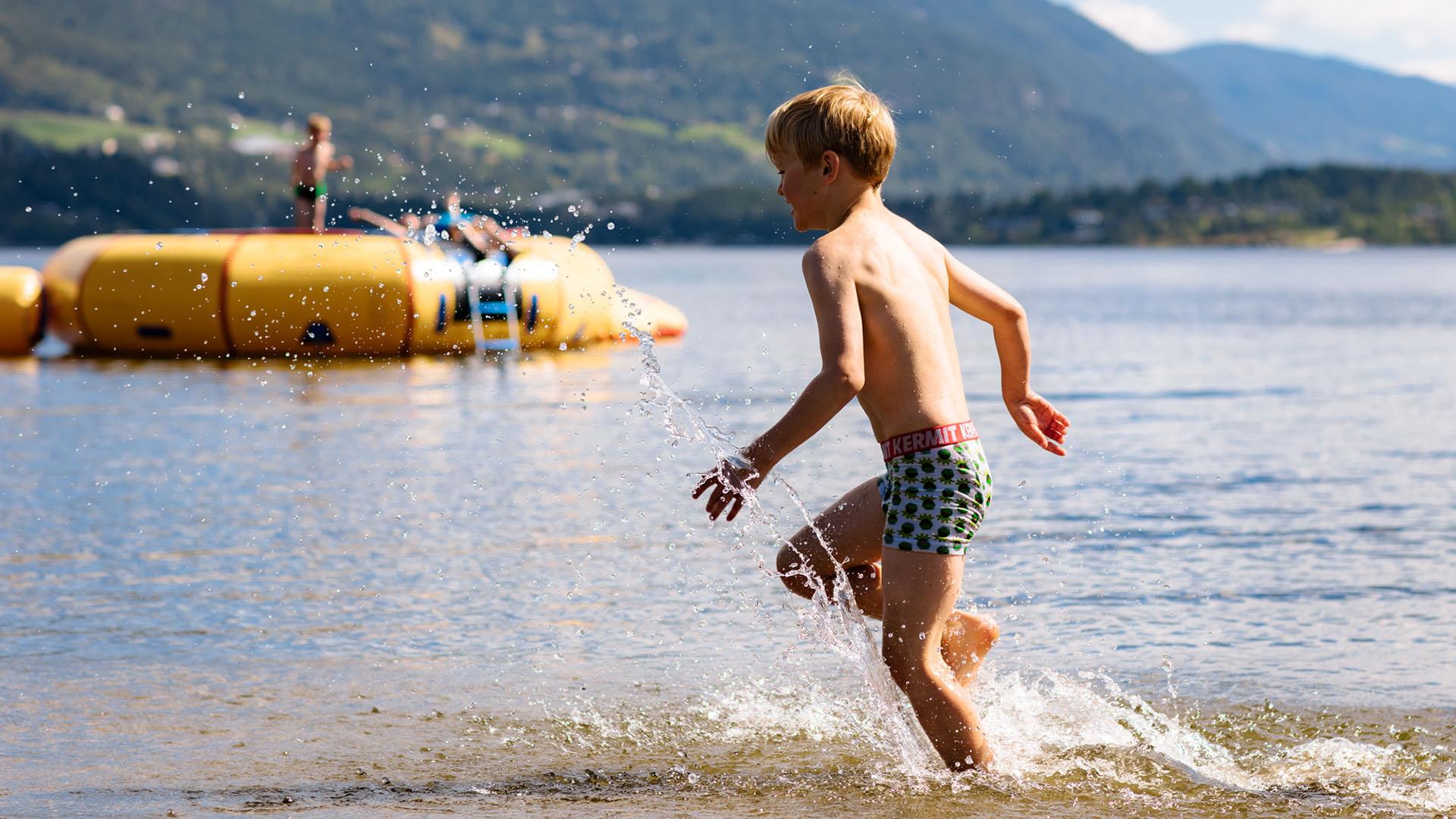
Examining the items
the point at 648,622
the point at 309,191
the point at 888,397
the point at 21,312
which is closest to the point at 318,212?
the point at 309,191

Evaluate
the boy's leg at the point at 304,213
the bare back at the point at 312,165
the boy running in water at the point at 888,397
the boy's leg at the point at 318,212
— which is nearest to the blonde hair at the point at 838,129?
the boy running in water at the point at 888,397

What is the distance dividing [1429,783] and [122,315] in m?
18.4

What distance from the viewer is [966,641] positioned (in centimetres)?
460

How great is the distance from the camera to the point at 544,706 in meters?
5.42

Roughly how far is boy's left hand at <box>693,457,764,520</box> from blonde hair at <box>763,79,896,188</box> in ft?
2.73

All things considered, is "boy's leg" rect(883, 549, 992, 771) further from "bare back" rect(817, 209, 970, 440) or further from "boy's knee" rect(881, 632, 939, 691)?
"bare back" rect(817, 209, 970, 440)

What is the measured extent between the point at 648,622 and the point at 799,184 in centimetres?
271

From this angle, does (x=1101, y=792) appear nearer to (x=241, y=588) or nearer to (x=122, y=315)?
(x=241, y=588)

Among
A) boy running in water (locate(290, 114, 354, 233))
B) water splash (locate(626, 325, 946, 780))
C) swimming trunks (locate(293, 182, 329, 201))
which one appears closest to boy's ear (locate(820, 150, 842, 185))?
water splash (locate(626, 325, 946, 780))

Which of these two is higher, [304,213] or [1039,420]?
[304,213]

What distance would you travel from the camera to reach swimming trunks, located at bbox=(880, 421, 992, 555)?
4238 millimetres

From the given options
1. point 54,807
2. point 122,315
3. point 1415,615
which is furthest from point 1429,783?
point 122,315

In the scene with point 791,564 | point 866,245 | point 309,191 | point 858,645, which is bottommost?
point 858,645

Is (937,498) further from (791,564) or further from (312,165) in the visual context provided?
(312,165)
